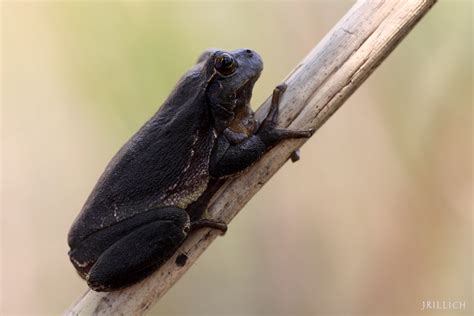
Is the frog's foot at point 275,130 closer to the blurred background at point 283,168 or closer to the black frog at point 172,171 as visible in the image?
the black frog at point 172,171

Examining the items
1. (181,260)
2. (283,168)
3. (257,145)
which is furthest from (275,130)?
(283,168)

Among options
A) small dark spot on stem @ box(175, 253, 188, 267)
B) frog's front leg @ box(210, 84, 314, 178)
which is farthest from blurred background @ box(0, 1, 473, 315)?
small dark spot on stem @ box(175, 253, 188, 267)

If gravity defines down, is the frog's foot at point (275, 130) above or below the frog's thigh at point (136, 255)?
above

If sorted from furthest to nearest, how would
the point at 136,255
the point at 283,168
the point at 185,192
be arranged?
1. the point at 283,168
2. the point at 185,192
3. the point at 136,255

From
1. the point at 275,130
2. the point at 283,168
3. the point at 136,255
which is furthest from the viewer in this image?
the point at 283,168

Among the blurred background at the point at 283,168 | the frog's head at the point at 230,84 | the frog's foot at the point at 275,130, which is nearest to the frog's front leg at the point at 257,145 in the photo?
the frog's foot at the point at 275,130

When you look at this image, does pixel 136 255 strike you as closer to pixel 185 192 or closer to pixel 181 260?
pixel 181 260

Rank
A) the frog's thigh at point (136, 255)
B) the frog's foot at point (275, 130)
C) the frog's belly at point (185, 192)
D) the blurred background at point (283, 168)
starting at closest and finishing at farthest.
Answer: the frog's thigh at point (136, 255) < the frog's foot at point (275, 130) < the frog's belly at point (185, 192) < the blurred background at point (283, 168)

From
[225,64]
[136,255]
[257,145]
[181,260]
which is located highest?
[225,64]
